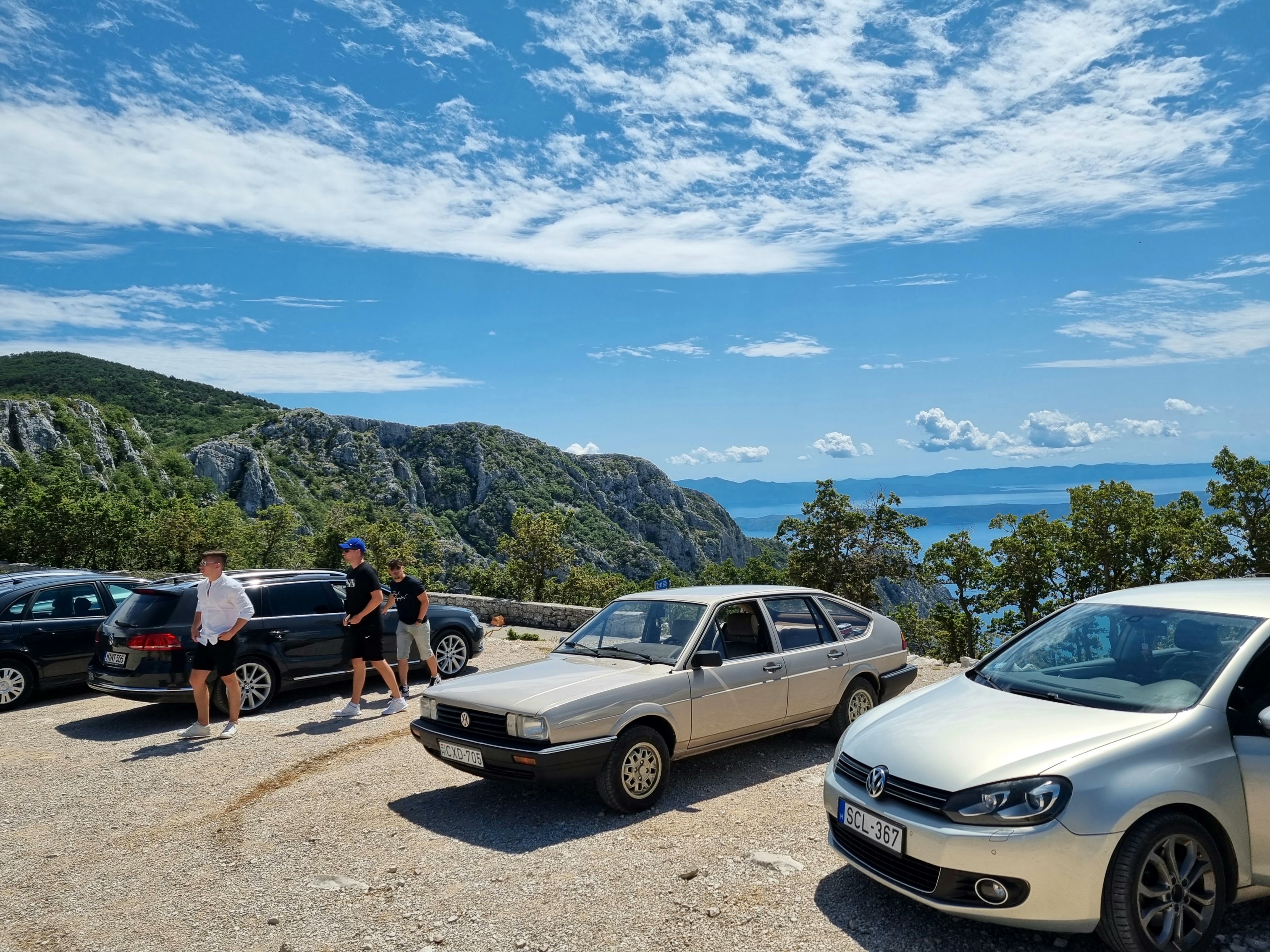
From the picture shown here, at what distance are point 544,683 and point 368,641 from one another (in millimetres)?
3588

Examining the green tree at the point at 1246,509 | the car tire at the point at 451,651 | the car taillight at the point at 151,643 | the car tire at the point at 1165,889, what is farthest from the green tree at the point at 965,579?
the car tire at the point at 1165,889

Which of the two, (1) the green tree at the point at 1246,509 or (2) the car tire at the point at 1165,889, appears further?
(1) the green tree at the point at 1246,509

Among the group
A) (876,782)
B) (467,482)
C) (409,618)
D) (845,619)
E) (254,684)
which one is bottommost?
(254,684)

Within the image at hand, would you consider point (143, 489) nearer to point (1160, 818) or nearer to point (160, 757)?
point (160, 757)

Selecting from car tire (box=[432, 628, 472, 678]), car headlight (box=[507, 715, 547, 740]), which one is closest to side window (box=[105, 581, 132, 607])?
car tire (box=[432, 628, 472, 678])

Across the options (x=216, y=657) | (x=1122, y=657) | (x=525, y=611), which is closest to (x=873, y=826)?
(x=1122, y=657)

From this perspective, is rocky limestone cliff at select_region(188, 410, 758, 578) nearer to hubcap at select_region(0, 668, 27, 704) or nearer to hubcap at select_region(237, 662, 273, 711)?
hubcap at select_region(0, 668, 27, 704)

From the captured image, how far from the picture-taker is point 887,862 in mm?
4086

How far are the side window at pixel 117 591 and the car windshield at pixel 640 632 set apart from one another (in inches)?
261

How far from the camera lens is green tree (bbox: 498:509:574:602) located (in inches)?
1072

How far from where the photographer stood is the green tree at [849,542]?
30938 mm

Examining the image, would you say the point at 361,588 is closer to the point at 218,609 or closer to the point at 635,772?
the point at 218,609

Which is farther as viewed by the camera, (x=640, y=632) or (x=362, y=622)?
(x=362, y=622)

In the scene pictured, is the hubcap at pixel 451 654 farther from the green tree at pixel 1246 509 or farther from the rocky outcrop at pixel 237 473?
the rocky outcrop at pixel 237 473
